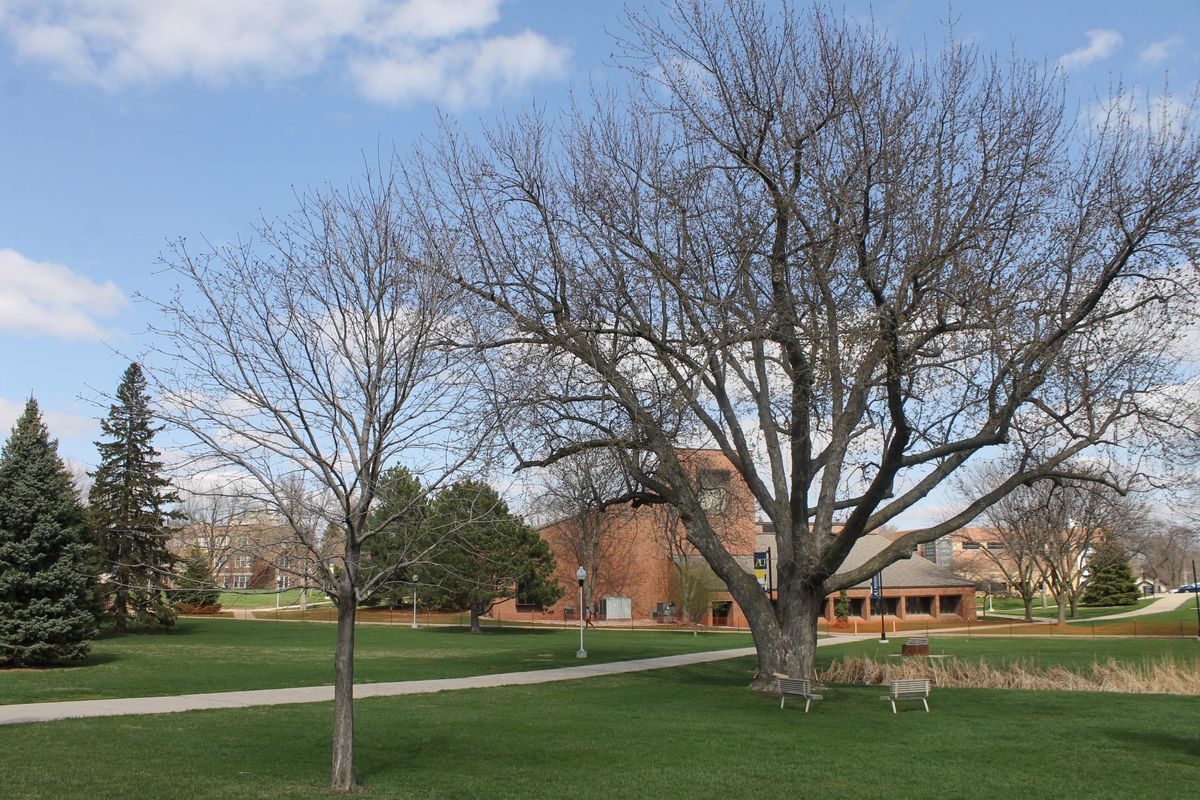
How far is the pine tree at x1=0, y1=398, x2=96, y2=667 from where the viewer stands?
26.4 meters

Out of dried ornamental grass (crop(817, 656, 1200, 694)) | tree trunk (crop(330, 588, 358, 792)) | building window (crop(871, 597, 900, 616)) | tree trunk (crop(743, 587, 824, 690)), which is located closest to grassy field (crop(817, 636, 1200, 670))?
dried ornamental grass (crop(817, 656, 1200, 694))

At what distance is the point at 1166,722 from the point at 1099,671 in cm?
792

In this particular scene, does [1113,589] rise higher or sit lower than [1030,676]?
lower

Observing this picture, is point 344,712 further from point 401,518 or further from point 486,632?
point 486,632

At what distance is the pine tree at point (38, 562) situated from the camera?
26.4m

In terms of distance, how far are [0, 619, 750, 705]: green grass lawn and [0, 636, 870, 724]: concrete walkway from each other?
4.22 feet

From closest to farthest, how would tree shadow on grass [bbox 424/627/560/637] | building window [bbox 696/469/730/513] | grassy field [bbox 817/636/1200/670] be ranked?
1. building window [bbox 696/469/730/513]
2. grassy field [bbox 817/636/1200/670]
3. tree shadow on grass [bbox 424/627/560/637]

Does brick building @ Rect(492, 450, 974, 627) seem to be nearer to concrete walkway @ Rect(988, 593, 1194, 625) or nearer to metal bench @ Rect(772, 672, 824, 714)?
concrete walkway @ Rect(988, 593, 1194, 625)

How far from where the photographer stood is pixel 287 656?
32.2 m

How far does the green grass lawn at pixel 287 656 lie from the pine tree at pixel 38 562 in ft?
3.60

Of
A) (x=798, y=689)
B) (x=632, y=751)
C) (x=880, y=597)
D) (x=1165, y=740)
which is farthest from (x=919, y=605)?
(x=632, y=751)

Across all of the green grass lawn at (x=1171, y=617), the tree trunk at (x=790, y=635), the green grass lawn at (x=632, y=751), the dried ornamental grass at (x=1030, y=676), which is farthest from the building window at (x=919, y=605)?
the green grass lawn at (x=632, y=751)

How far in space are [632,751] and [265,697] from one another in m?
9.87

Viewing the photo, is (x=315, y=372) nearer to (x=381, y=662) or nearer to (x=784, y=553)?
(x=784, y=553)
